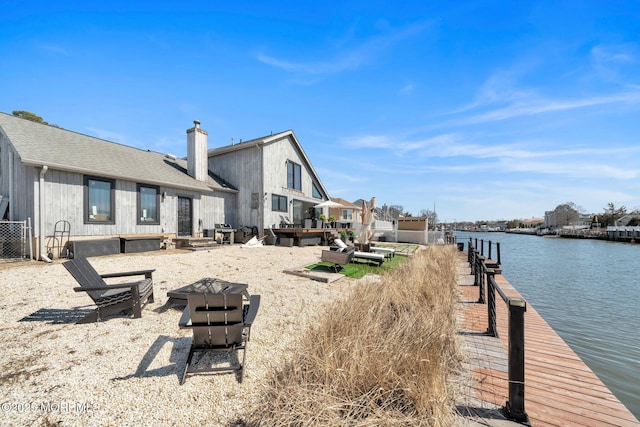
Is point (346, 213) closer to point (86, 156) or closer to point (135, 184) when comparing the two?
point (135, 184)

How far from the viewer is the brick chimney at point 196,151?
1541cm

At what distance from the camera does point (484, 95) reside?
1212 centimetres

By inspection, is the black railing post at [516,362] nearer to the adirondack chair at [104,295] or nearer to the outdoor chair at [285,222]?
the adirondack chair at [104,295]

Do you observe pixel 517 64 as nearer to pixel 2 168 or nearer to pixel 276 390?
pixel 276 390

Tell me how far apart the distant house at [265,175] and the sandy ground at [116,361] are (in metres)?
10.8

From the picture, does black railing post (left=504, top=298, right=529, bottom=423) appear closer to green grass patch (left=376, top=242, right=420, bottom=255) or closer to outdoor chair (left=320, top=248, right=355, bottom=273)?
outdoor chair (left=320, top=248, right=355, bottom=273)

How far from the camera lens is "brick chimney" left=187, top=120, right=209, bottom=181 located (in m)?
15.4

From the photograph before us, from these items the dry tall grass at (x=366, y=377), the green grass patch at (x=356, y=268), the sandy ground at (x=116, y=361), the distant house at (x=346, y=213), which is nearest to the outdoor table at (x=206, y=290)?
the sandy ground at (x=116, y=361)

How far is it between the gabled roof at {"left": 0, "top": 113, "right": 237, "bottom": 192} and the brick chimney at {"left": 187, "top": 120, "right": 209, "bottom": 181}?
528mm

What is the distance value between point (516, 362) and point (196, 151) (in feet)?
55.7

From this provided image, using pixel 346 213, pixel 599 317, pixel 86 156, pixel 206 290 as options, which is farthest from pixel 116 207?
pixel 346 213

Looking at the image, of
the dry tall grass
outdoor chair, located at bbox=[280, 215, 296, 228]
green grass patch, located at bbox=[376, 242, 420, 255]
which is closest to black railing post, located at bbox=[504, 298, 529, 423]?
the dry tall grass

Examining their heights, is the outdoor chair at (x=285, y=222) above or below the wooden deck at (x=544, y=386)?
above

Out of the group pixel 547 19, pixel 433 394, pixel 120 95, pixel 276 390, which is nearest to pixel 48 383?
pixel 276 390
